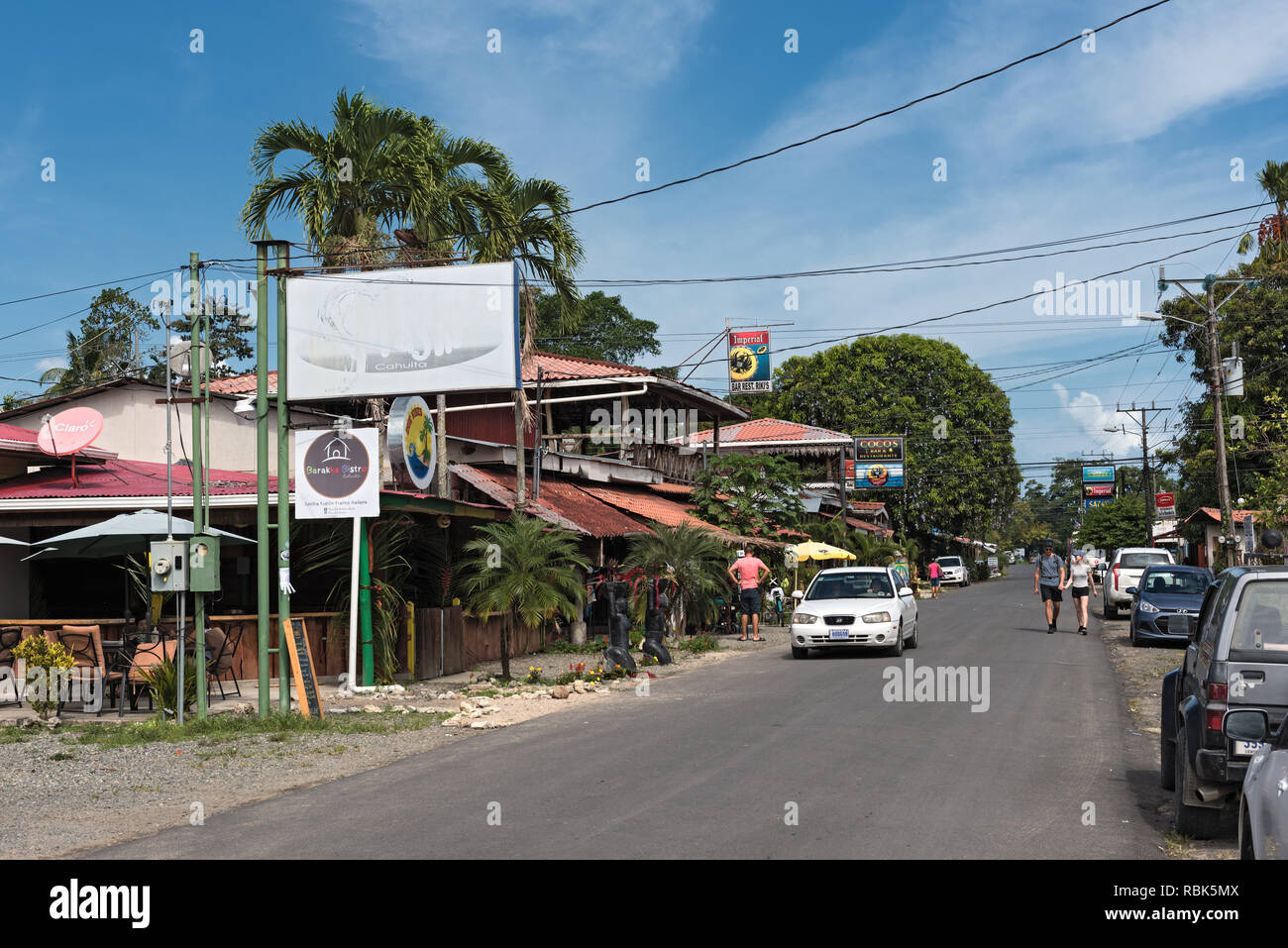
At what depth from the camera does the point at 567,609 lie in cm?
1702

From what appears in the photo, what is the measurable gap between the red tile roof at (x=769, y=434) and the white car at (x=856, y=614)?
28.4m

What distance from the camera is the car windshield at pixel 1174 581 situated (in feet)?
73.6

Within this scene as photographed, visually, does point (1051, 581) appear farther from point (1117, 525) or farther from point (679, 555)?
point (1117, 525)

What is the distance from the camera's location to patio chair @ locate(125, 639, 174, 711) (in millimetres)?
14312

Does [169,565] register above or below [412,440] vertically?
below

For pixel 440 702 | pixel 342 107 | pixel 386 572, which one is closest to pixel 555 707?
pixel 440 702

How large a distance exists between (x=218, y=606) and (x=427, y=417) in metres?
5.93

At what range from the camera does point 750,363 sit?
4378cm

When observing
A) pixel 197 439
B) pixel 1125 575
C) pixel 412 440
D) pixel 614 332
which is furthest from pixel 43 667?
Answer: pixel 614 332

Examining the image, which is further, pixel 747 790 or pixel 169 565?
pixel 169 565

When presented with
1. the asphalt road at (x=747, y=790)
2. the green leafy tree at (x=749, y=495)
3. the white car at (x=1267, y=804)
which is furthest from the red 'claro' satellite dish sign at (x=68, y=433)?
the white car at (x=1267, y=804)

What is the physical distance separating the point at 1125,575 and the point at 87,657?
81.5 ft

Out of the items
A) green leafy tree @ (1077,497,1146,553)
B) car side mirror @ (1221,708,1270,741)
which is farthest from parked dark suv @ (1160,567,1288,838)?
green leafy tree @ (1077,497,1146,553)
